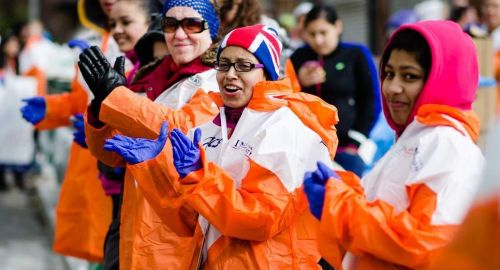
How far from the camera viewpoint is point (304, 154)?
359cm

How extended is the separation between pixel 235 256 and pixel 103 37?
3.34m

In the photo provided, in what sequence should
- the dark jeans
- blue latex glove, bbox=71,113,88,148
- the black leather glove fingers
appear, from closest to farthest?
the black leather glove fingers → the dark jeans → blue latex glove, bbox=71,113,88,148

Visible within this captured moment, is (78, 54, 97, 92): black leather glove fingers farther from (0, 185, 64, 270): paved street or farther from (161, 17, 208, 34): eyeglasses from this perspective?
(0, 185, 64, 270): paved street

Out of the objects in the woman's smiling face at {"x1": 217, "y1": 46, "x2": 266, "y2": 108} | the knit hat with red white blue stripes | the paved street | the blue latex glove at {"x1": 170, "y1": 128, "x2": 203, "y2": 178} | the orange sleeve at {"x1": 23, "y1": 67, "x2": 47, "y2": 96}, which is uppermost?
the knit hat with red white blue stripes

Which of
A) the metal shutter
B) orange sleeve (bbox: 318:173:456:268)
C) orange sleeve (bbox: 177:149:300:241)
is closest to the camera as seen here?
orange sleeve (bbox: 318:173:456:268)

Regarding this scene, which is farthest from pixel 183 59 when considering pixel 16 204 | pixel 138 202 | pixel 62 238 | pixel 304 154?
pixel 16 204

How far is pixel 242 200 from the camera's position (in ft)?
11.3

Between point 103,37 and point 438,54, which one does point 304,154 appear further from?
point 103,37

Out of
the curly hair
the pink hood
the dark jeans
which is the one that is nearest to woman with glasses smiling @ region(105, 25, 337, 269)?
the pink hood

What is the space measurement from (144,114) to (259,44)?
0.71 meters

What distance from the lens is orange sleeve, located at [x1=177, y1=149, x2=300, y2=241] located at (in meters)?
3.41

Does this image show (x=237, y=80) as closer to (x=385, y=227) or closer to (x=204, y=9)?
(x=204, y=9)

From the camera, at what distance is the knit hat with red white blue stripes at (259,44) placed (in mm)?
3844

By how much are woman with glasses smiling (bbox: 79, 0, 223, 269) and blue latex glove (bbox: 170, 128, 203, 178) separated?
331 mm
